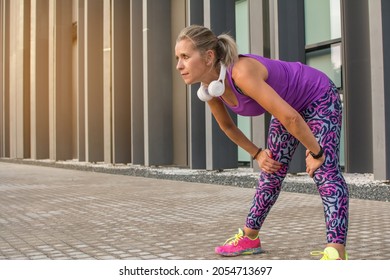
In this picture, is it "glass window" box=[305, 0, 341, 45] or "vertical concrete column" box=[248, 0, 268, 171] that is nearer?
"vertical concrete column" box=[248, 0, 268, 171]

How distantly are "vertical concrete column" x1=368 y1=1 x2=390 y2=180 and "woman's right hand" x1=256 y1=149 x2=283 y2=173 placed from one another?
623 centimetres

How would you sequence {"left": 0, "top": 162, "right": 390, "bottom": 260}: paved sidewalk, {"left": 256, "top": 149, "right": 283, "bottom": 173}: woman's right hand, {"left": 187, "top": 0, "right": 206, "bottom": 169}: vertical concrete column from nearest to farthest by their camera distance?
1. {"left": 256, "top": 149, "right": 283, "bottom": 173}: woman's right hand
2. {"left": 0, "top": 162, "right": 390, "bottom": 260}: paved sidewalk
3. {"left": 187, "top": 0, "right": 206, "bottom": 169}: vertical concrete column

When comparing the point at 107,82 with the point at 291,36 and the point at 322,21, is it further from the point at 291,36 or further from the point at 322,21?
the point at 291,36

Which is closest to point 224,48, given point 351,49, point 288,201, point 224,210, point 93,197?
point 224,210

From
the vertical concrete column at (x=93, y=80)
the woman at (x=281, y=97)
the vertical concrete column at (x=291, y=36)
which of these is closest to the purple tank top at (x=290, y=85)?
the woman at (x=281, y=97)

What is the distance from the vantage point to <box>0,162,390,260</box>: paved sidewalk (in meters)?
3.99

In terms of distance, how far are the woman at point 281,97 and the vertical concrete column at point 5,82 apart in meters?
30.2

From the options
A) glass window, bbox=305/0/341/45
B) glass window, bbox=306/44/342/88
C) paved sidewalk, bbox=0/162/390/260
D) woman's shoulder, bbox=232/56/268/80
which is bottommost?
paved sidewalk, bbox=0/162/390/260

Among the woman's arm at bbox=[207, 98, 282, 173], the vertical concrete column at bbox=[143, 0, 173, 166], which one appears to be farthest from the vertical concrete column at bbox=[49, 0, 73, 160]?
the woman's arm at bbox=[207, 98, 282, 173]

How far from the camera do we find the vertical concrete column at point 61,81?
23.5m

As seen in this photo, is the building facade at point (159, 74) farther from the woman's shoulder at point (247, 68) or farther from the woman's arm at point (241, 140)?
the woman's shoulder at point (247, 68)

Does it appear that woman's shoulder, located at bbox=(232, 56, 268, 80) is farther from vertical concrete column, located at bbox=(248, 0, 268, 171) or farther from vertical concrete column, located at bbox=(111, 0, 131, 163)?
vertical concrete column, located at bbox=(111, 0, 131, 163)

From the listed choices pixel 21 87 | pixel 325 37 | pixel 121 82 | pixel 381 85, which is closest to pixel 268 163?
pixel 381 85

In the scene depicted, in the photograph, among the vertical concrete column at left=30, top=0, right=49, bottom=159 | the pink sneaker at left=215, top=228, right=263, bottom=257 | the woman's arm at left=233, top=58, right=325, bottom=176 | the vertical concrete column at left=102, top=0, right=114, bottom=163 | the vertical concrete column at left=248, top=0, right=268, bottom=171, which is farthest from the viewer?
the vertical concrete column at left=30, top=0, right=49, bottom=159
